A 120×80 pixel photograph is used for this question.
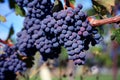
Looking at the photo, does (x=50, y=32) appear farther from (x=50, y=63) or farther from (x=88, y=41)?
(x=50, y=63)

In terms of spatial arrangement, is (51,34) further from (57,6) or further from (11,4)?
(11,4)

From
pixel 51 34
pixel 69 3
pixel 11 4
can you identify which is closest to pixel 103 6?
pixel 69 3

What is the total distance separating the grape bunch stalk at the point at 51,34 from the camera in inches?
52.3

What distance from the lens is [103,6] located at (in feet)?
4.85

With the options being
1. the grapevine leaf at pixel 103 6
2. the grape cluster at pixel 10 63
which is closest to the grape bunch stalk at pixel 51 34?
the grape cluster at pixel 10 63

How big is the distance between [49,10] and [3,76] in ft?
1.69

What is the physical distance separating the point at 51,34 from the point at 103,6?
0.27 meters

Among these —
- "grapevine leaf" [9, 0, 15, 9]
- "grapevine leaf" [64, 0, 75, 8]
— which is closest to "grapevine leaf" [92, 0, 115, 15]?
"grapevine leaf" [64, 0, 75, 8]

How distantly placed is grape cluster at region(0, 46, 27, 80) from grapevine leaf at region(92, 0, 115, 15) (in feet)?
1.65

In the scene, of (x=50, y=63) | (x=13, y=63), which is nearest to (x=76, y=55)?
(x=13, y=63)

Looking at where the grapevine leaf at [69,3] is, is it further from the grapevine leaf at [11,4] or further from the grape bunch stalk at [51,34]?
the grapevine leaf at [11,4]

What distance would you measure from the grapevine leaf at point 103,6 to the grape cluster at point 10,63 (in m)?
0.50

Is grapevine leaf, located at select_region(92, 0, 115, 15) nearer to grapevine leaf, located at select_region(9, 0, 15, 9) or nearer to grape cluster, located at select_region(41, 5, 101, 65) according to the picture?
grape cluster, located at select_region(41, 5, 101, 65)

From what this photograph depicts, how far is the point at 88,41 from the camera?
140cm
